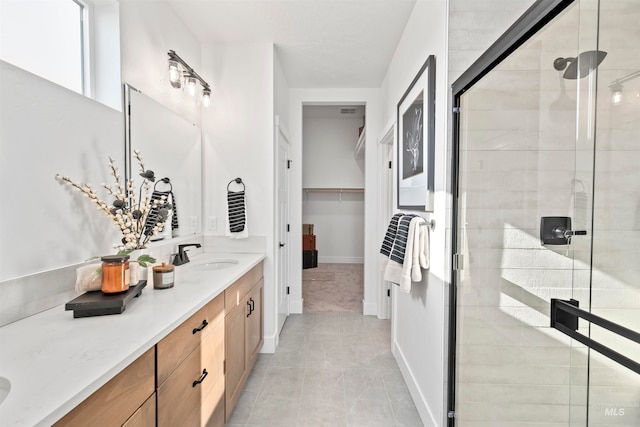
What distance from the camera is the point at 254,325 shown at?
231cm

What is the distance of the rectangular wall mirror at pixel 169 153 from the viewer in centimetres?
173

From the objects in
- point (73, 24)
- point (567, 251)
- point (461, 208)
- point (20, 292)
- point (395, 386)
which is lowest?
point (395, 386)

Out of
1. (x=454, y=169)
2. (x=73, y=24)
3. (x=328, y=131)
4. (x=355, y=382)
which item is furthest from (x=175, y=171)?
(x=328, y=131)

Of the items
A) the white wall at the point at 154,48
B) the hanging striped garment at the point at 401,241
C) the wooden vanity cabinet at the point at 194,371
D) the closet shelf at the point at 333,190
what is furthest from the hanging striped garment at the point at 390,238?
the closet shelf at the point at 333,190

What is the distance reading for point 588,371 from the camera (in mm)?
958

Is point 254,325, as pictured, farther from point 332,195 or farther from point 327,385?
point 332,195

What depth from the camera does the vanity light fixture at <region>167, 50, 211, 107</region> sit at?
204cm

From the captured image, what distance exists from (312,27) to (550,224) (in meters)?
2.18

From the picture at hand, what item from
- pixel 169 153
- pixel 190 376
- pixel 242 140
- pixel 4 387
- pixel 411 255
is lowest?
pixel 190 376

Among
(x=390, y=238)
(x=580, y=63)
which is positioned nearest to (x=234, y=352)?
(x=390, y=238)

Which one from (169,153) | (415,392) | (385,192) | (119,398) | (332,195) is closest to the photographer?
(119,398)

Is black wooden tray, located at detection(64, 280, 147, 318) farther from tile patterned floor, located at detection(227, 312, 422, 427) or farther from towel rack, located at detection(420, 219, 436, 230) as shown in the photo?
towel rack, located at detection(420, 219, 436, 230)

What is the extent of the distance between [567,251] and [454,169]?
2.12 feet

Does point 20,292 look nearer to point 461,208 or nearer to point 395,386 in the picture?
point 461,208
